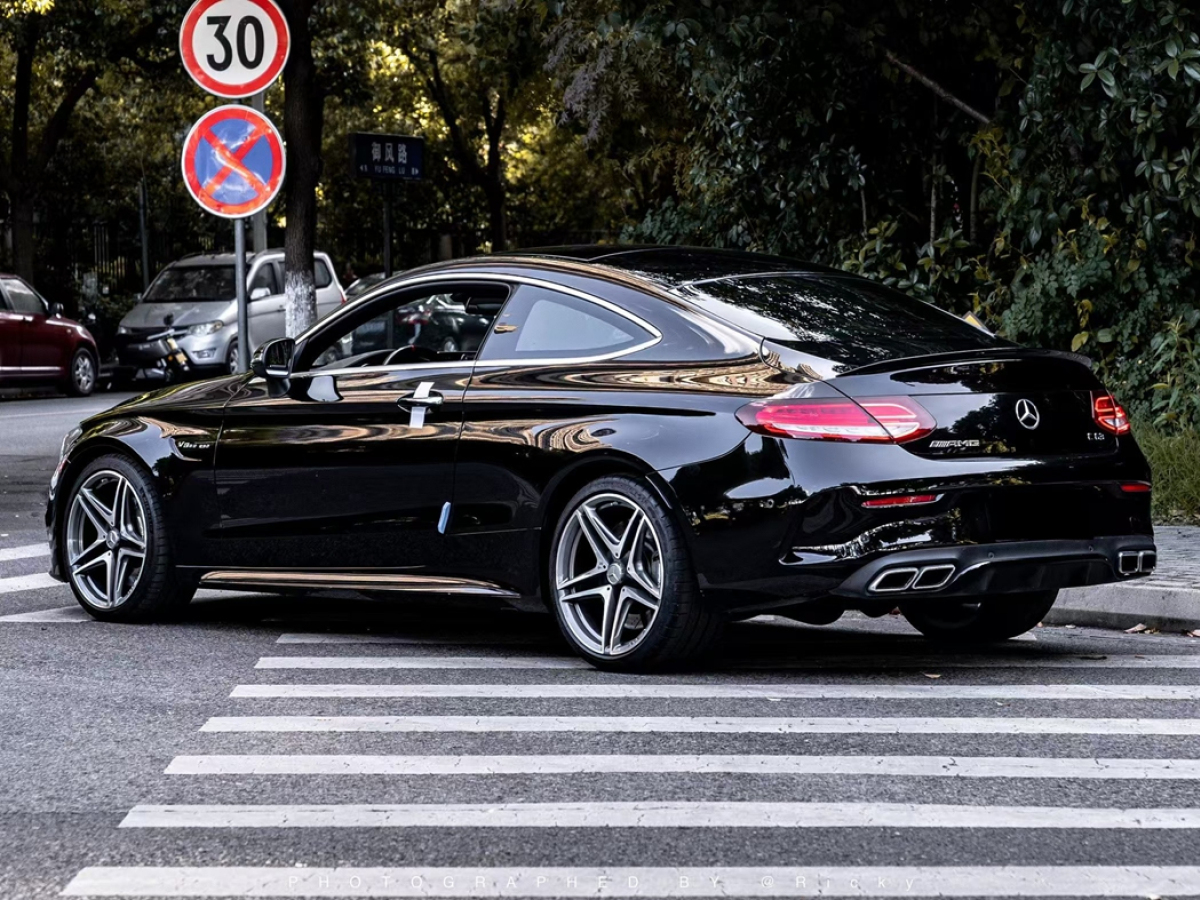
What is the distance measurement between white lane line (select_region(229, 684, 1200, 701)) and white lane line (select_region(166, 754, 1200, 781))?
0.89m

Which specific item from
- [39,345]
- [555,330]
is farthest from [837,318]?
[39,345]

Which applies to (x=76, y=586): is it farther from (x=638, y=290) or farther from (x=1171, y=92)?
(x=1171, y=92)

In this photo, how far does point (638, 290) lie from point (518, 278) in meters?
0.56

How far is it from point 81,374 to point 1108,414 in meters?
22.3

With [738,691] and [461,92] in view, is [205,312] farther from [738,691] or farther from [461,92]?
[738,691]

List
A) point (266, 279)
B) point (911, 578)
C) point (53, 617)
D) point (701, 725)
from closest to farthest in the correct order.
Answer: point (701, 725) → point (911, 578) → point (53, 617) → point (266, 279)

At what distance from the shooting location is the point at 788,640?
25.1ft

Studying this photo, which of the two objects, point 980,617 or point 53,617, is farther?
point 53,617

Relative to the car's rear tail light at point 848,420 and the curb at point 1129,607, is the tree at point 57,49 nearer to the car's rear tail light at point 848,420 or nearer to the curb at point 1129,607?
the curb at point 1129,607

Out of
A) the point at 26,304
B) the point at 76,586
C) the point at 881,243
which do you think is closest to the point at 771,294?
the point at 76,586

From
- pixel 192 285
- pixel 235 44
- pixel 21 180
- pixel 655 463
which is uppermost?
pixel 21 180

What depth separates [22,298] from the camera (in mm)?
26250

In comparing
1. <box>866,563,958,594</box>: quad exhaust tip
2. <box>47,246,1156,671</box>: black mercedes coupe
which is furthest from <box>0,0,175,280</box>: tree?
<box>866,563,958,594</box>: quad exhaust tip

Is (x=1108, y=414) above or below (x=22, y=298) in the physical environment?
below
